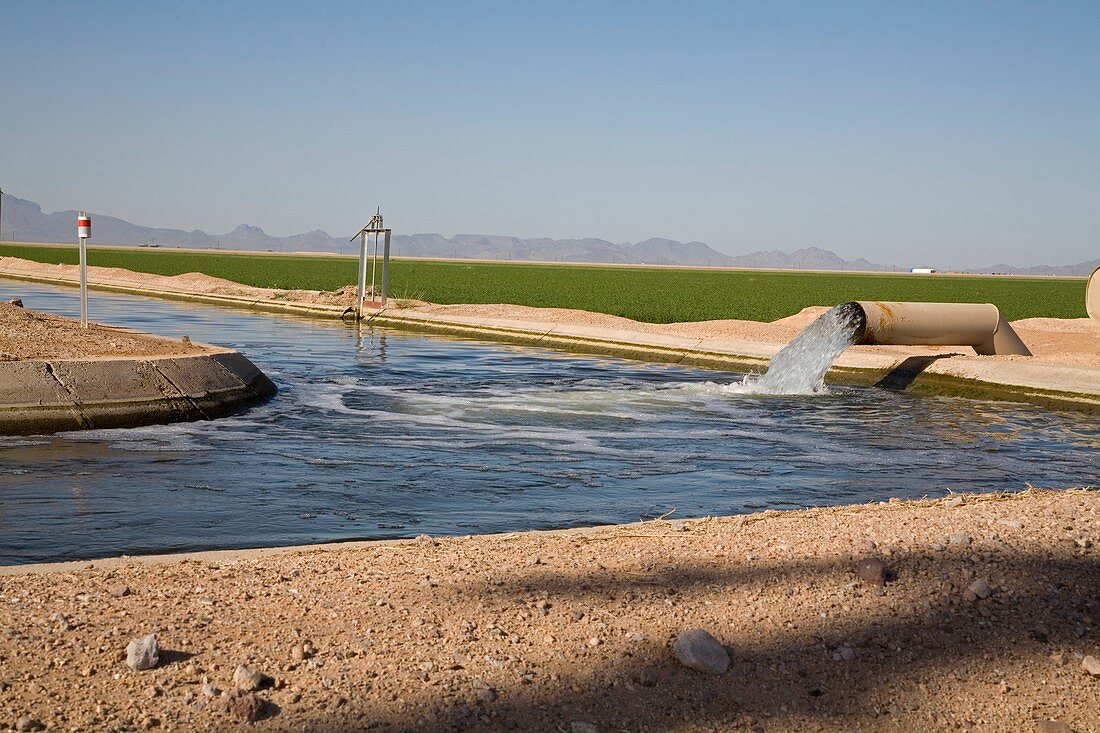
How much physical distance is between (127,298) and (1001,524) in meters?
35.0

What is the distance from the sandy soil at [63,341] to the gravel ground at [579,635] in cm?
756

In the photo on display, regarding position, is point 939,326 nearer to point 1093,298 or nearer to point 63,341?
point 1093,298

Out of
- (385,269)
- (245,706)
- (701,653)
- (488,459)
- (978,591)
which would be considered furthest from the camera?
(385,269)

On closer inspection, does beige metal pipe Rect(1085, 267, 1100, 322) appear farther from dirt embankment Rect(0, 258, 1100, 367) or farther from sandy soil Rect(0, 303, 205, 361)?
sandy soil Rect(0, 303, 205, 361)

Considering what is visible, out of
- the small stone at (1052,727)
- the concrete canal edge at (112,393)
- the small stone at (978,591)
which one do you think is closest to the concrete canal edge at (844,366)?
the concrete canal edge at (112,393)

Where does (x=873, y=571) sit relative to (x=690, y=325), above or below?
above

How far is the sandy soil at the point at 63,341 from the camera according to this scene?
1245 centimetres

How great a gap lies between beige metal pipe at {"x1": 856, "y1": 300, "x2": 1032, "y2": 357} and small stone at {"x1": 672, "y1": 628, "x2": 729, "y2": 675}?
14.4 m

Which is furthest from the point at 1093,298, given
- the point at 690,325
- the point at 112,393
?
the point at 112,393

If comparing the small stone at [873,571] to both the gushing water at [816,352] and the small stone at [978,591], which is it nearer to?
the small stone at [978,591]

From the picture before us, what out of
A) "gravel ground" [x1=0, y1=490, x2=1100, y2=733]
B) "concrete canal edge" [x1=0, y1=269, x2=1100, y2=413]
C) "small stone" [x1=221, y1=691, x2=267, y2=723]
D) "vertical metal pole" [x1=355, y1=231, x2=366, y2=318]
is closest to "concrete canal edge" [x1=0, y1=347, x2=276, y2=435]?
"gravel ground" [x1=0, y1=490, x2=1100, y2=733]

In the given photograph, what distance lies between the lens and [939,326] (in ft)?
61.7

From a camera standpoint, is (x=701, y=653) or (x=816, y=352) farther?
(x=816, y=352)

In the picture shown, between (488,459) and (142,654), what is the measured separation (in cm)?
694
